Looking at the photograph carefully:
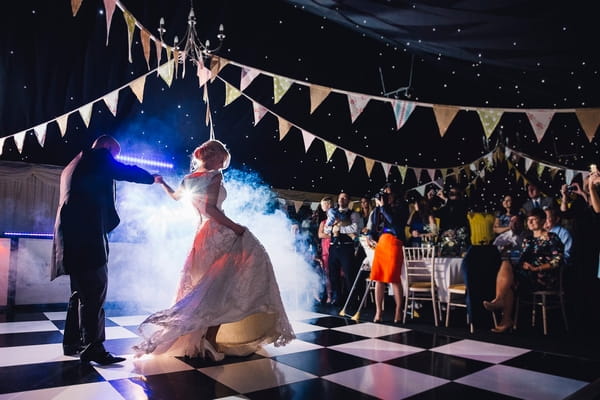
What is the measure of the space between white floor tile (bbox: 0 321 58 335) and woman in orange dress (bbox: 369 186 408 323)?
3.05m

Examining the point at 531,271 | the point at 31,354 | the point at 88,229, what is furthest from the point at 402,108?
the point at 31,354

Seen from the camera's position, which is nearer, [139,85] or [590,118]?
[590,118]

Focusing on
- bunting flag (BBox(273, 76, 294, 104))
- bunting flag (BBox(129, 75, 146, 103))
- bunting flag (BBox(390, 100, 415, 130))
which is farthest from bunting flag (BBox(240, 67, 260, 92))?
bunting flag (BBox(390, 100, 415, 130))

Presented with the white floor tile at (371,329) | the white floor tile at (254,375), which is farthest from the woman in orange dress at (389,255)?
the white floor tile at (254,375)

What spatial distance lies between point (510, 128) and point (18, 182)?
38.1 feet

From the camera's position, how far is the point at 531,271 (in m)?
4.02

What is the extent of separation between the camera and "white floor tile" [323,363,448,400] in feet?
6.31

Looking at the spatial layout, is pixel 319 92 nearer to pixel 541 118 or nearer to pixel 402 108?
pixel 402 108

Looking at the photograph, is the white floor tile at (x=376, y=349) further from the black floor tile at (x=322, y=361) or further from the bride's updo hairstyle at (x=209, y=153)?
the bride's updo hairstyle at (x=209, y=153)

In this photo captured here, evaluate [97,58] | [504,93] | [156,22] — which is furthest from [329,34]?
Result: [97,58]

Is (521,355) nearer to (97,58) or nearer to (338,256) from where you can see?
(338,256)

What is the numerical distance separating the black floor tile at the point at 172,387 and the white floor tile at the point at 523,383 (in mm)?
1316

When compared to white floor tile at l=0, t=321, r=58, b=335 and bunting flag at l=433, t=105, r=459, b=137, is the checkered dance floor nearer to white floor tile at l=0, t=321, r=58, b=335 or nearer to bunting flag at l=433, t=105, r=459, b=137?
white floor tile at l=0, t=321, r=58, b=335

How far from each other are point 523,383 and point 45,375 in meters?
2.57
